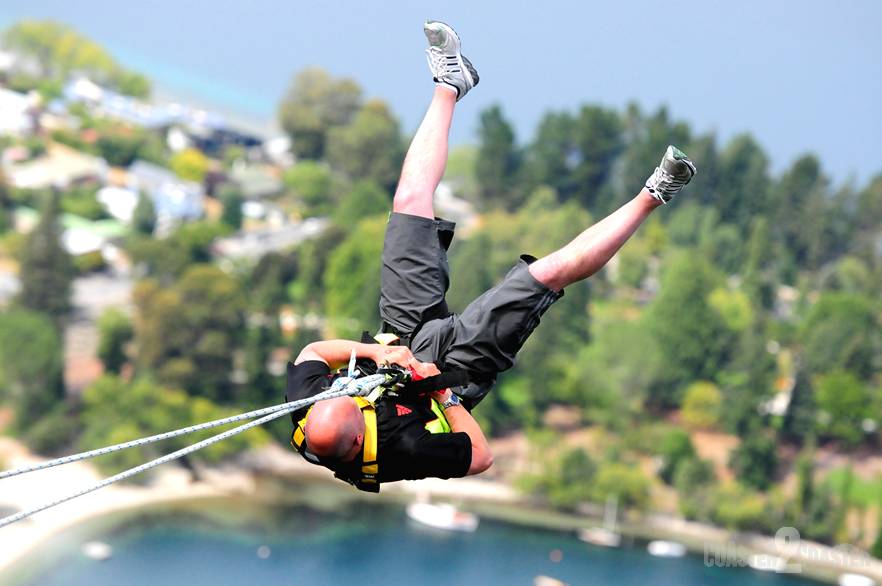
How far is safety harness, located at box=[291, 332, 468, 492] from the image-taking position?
4.54m

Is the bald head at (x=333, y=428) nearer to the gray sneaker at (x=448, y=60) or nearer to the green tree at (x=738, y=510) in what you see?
the gray sneaker at (x=448, y=60)

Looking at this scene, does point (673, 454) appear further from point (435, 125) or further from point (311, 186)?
point (435, 125)

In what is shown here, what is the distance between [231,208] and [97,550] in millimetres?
14119

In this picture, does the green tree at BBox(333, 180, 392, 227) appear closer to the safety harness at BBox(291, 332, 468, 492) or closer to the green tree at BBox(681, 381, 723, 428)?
the green tree at BBox(681, 381, 723, 428)

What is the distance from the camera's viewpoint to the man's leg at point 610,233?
15.4ft

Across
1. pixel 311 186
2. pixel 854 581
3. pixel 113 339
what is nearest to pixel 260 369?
pixel 113 339

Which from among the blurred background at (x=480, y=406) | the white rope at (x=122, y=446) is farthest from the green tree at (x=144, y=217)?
the white rope at (x=122, y=446)

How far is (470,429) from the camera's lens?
16.1 ft

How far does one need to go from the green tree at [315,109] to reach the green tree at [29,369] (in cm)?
1701

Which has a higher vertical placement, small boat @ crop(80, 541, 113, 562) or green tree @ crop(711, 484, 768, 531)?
green tree @ crop(711, 484, 768, 531)

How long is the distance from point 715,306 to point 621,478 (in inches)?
290

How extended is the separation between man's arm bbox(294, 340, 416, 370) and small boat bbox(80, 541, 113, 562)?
75.8 ft

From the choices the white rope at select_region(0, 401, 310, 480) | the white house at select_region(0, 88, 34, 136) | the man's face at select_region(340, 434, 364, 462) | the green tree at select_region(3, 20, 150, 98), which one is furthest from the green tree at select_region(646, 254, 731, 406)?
the white rope at select_region(0, 401, 310, 480)

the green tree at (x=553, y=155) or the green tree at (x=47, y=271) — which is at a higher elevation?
the green tree at (x=553, y=155)
